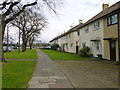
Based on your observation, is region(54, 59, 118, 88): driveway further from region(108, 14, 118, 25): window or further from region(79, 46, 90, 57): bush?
region(79, 46, 90, 57): bush

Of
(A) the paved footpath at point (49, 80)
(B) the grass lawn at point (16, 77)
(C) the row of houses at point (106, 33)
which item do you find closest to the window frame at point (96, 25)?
(C) the row of houses at point (106, 33)

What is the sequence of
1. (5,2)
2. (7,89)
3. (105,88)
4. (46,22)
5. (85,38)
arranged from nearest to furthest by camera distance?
(7,89) < (105,88) < (5,2) < (85,38) < (46,22)

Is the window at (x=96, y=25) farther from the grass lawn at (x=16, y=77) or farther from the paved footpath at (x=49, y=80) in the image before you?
the grass lawn at (x=16, y=77)

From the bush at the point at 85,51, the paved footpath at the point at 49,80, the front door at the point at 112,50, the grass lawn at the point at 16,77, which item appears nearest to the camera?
the grass lawn at the point at 16,77

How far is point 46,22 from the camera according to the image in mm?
33000

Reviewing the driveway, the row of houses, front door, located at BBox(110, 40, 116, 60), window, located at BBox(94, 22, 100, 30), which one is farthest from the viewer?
window, located at BBox(94, 22, 100, 30)

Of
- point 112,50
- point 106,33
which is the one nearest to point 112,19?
point 106,33

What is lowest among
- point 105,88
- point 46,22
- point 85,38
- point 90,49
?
point 105,88

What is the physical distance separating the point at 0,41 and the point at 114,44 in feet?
37.7

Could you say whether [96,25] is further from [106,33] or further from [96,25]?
[106,33]

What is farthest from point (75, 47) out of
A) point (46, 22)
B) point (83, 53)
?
point (46, 22)

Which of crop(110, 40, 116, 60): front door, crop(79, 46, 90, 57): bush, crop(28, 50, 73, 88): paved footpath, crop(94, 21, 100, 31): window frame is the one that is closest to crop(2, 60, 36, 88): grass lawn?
crop(28, 50, 73, 88): paved footpath

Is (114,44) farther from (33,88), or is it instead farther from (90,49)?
(33,88)

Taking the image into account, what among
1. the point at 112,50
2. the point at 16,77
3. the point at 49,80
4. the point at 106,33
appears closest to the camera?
the point at 49,80
